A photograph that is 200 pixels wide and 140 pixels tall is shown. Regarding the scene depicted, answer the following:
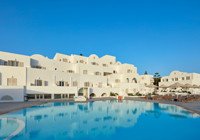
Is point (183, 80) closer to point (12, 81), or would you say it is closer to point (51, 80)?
point (51, 80)

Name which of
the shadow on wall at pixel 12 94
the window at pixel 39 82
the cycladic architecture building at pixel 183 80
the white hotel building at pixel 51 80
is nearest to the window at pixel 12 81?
the white hotel building at pixel 51 80

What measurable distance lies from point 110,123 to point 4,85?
16.7 metres

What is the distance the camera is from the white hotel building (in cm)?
2034

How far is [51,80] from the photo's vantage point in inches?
974

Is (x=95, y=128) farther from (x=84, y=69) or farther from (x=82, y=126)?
(x=84, y=69)

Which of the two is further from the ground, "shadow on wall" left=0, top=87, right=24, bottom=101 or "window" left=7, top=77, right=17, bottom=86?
"window" left=7, top=77, right=17, bottom=86

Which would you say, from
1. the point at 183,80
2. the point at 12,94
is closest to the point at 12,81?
the point at 12,94

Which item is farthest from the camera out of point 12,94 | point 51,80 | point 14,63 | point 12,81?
point 51,80

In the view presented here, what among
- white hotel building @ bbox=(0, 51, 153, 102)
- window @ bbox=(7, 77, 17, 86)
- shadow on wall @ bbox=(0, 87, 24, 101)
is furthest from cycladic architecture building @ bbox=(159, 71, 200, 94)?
window @ bbox=(7, 77, 17, 86)

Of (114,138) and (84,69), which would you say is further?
(84,69)

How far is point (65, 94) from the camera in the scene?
24172 mm

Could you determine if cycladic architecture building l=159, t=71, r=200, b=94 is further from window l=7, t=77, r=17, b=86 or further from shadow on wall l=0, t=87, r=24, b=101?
window l=7, t=77, r=17, b=86

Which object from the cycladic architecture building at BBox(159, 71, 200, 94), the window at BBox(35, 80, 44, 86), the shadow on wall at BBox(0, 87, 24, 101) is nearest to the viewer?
the shadow on wall at BBox(0, 87, 24, 101)

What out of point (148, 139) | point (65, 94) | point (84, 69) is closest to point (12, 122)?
point (148, 139)
